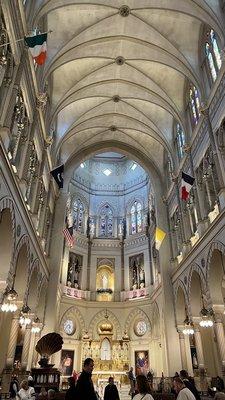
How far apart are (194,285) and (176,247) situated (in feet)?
16.0

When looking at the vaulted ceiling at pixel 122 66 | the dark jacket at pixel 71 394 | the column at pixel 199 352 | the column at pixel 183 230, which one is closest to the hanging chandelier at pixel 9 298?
the dark jacket at pixel 71 394

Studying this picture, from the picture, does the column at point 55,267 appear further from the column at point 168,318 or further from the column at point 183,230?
the column at point 183,230

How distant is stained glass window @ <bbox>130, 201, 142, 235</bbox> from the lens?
33578mm

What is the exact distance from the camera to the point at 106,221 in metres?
35.4

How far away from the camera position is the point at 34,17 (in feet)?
48.3

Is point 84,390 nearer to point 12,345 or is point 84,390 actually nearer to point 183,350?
point 12,345

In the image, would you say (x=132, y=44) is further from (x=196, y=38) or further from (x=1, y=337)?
(x=1, y=337)

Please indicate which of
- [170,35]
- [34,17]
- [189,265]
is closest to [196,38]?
[170,35]

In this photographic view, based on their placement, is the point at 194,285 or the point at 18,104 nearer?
the point at 18,104

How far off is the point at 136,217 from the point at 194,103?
16.0m

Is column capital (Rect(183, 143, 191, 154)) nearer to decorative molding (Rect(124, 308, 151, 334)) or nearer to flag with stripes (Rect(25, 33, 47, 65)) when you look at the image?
flag with stripes (Rect(25, 33, 47, 65))

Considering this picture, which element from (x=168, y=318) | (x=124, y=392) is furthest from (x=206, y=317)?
(x=124, y=392)

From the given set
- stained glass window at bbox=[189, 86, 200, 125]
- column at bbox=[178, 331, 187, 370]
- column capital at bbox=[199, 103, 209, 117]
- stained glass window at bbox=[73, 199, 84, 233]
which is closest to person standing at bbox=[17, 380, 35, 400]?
column at bbox=[178, 331, 187, 370]

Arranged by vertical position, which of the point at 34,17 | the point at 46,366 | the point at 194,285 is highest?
the point at 34,17
